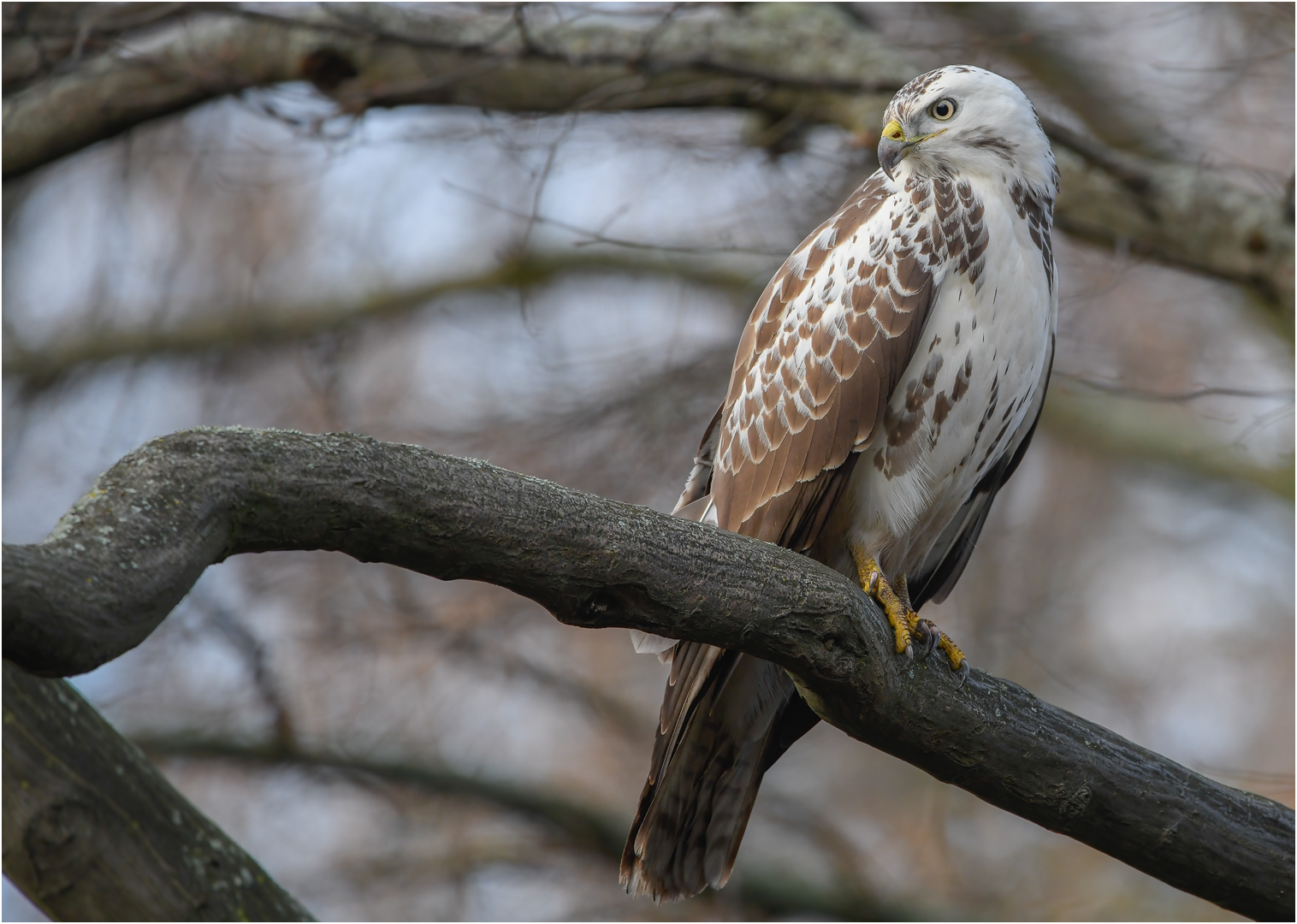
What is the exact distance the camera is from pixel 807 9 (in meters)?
6.98

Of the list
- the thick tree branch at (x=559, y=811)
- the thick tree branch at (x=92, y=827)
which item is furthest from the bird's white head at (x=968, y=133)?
the thick tree branch at (x=559, y=811)

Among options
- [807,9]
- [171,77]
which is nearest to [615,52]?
[807,9]

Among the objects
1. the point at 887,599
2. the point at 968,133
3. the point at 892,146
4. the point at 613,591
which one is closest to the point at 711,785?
the point at 887,599

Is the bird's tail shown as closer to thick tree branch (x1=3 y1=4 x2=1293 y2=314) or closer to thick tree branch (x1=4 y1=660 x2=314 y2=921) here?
thick tree branch (x1=4 y1=660 x2=314 y2=921)

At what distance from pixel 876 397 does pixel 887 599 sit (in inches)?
24.1

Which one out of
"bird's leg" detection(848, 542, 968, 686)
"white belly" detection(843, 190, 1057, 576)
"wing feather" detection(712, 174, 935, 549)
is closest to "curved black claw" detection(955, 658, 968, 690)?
"bird's leg" detection(848, 542, 968, 686)

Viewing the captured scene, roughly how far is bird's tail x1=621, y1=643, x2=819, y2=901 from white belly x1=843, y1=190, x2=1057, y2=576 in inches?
23.9

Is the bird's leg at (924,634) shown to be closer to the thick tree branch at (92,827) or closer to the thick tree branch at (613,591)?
the thick tree branch at (613,591)

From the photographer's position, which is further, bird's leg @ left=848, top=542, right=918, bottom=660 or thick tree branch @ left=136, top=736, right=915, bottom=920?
thick tree branch @ left=136, top=736, right=915, bottom=920

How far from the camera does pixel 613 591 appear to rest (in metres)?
2.77

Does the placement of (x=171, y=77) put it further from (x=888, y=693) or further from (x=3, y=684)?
(x=888, y=693)

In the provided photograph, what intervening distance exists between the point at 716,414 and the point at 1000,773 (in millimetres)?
1603

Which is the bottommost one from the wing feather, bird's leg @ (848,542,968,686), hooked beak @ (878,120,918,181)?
bird's leg @ (848,542,968,686)

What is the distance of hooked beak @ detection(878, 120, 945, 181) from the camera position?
394 centimetres
